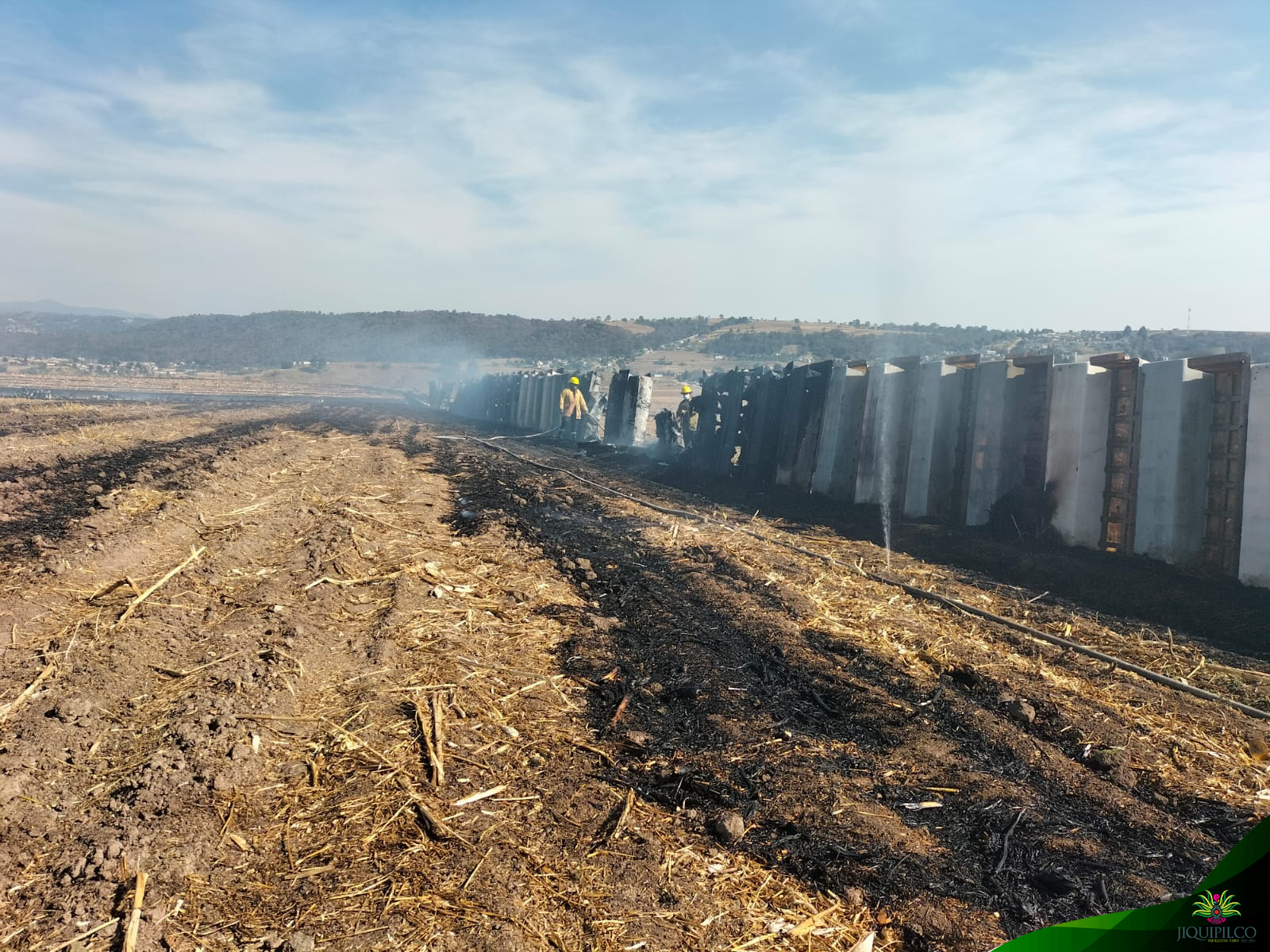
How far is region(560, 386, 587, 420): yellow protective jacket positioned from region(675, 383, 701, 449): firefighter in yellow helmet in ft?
27.4

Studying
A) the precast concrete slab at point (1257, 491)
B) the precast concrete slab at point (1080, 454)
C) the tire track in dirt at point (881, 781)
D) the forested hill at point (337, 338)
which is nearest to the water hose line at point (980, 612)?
the tire track in dirt at point (881, 781)

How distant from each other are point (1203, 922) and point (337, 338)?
144 meters

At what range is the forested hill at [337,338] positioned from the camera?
361 ft

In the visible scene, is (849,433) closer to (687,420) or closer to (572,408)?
(687,420)

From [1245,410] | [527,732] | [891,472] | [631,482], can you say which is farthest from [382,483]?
[1245,410]

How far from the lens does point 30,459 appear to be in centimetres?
1348

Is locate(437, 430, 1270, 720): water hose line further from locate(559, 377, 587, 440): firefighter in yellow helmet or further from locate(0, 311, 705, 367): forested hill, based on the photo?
locate(0, 311, 705, 367): forested hill

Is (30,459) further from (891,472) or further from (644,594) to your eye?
(891,472)

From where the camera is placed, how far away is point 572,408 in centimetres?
2958

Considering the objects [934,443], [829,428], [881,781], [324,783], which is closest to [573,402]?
[829,428]

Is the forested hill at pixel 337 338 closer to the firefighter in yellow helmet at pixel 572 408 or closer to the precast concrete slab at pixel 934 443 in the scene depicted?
the firefighter in yellow helmet at pixel 572 408

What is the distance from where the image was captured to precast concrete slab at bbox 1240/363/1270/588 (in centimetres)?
789

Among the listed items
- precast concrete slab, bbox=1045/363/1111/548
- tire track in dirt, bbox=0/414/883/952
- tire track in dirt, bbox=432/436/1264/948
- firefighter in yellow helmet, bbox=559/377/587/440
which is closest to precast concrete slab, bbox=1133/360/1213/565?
precast concrete slab, bbox=1045/363/1111/548

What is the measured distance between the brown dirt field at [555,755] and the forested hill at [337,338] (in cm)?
8965
